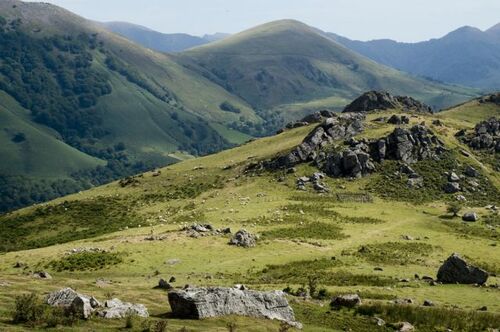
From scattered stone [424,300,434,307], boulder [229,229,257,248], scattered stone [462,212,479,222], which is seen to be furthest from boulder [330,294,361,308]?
scattered stone [462,212,479,222]

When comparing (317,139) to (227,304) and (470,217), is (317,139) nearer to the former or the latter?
(470,217)

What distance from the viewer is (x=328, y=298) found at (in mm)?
51812

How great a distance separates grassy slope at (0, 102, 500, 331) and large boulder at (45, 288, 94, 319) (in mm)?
1033

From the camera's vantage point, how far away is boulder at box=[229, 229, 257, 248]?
259 feet

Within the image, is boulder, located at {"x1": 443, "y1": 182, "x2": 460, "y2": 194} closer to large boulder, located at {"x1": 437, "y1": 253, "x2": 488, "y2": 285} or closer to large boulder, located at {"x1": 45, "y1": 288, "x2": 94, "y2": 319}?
large boulder, located at {"x1": 437, "y1": 253, "x2": 488, "y2": 285}

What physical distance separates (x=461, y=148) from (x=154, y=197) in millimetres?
82569

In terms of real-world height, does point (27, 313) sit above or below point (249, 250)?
above

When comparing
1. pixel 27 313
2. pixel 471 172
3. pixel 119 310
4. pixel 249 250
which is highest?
pixel 27 313

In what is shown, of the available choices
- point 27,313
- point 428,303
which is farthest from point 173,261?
point 27,313

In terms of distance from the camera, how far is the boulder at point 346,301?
4794 cm

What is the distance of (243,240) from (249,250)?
103 inches

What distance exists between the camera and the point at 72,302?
3625 centimetres

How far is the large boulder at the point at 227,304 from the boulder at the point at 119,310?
2337 mm

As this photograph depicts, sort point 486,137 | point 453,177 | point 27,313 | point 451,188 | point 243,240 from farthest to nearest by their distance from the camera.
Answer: point 486,137 → point 453,177 → point 451,188 → point 243,240 → point 27,313
